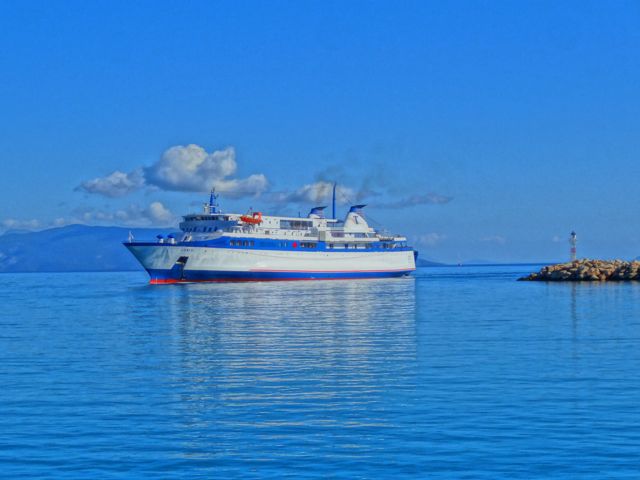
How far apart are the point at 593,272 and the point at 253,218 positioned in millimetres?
37011

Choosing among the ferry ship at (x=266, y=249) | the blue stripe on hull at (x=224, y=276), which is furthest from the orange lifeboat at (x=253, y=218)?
the blue stripe on hull at (x=224, y=276)

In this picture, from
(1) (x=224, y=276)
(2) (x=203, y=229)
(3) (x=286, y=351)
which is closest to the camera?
(3) (x=286, y=351)

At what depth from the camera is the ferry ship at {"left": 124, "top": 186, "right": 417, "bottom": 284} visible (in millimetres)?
81375

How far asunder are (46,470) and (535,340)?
19293 mm

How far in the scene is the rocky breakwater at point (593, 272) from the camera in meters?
82.4

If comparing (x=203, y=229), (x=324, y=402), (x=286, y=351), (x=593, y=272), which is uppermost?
(x=203, y=229)

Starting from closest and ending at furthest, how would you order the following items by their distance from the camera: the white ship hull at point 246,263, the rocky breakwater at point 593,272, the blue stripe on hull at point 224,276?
the white ship hull at point 246,263, the blue stripe on hull at point 224,276, the rocky breakwater at point 593,272

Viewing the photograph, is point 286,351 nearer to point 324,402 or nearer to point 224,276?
point 324,402

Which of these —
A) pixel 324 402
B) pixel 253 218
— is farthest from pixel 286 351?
pixel 253 218

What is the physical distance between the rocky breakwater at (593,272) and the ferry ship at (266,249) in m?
22.7

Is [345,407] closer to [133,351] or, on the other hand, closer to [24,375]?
[24,375]

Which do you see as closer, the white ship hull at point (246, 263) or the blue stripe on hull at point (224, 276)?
the white ship hull at point (246, 263)

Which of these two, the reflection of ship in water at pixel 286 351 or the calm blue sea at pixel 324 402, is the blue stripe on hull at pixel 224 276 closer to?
the reflection of ship in water at pixel 286 351

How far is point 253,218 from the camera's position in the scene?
289 ft
